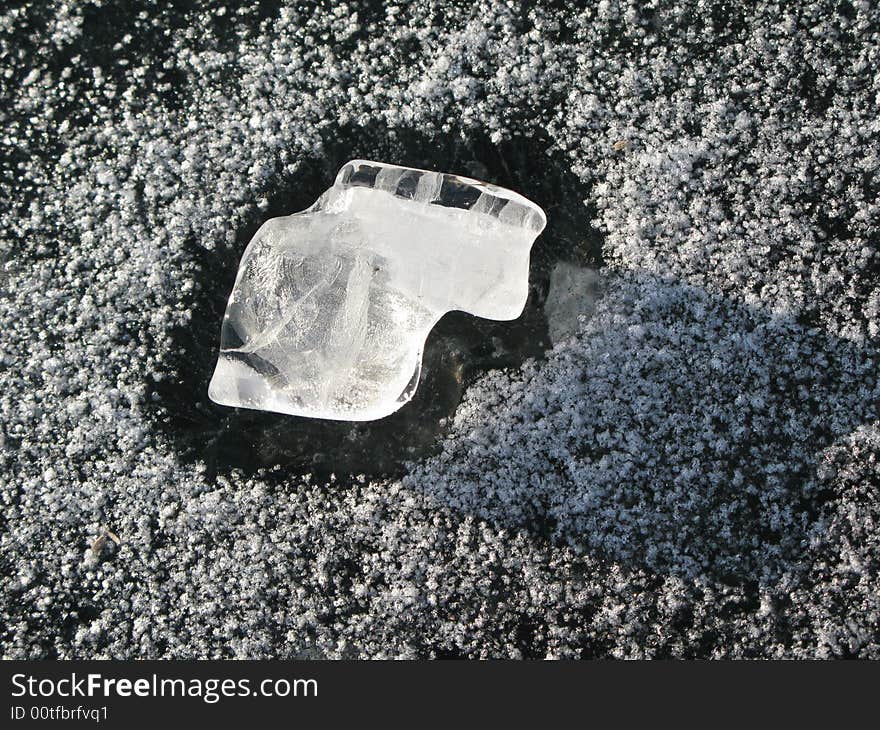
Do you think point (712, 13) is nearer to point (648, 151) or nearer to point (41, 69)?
point (648, 151)

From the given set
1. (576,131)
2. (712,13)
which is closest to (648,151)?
(576,131)
